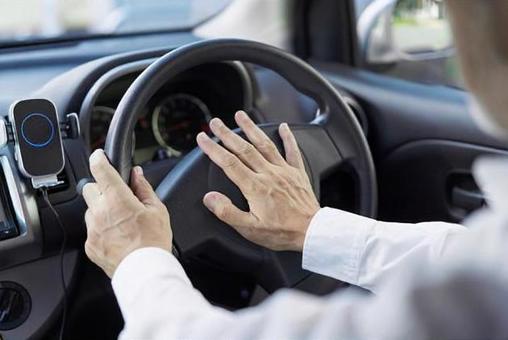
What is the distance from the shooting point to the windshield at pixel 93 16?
6.40ft

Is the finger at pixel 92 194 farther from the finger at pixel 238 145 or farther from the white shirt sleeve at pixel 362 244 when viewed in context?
the white shirt sleeve at pixel 362 244

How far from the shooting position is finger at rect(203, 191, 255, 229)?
1.32m

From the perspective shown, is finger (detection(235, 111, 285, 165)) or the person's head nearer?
the person's head

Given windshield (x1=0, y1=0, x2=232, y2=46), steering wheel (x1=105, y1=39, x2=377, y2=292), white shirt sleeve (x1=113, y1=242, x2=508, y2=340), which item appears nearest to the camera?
white shirt sleeve (x1=113, y1=242, x2=508, y2=340)

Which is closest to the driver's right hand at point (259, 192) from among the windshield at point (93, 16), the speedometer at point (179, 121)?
the speedometer at point (179, 121)

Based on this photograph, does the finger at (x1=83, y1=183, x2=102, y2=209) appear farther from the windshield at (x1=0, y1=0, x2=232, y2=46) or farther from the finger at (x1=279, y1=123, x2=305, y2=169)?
the windshield at (x1=0, y1=0, x2=232, y2=46)

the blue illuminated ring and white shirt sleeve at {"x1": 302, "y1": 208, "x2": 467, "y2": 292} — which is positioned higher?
the blue illuminated ring

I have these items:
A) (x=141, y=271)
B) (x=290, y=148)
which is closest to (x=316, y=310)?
(x=141, y=271)

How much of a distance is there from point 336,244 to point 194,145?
1.76ft

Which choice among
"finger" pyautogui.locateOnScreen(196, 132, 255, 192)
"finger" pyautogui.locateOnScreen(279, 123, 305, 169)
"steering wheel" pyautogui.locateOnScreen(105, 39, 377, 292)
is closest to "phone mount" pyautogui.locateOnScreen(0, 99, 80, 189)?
"steering wheel" pyautogui.locateOnScreen(105, 39, 377, 292)

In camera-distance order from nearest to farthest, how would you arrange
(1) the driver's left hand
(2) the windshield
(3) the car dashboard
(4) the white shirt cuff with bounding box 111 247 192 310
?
(4) the white shirt cuff with bounding box 111 247 192 310
(1) the driver's left hand
(3) the car dashboard
(2) the windshield

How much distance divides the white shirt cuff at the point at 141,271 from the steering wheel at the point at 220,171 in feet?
0.68

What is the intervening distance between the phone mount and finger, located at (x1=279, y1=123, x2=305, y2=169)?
0.38 meters

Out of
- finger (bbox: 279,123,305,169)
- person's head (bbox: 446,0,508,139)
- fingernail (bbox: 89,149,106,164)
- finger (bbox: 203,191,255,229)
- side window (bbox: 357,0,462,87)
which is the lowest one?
side window (bbox: 357,0,462,87)
